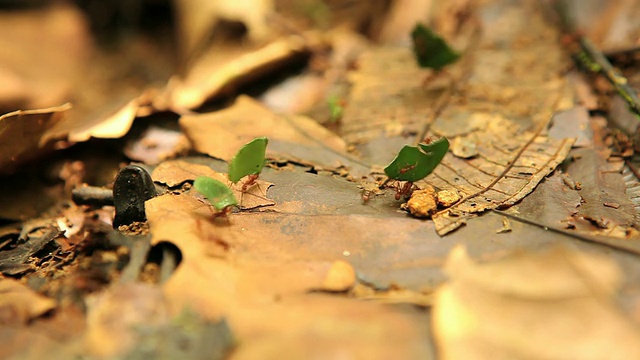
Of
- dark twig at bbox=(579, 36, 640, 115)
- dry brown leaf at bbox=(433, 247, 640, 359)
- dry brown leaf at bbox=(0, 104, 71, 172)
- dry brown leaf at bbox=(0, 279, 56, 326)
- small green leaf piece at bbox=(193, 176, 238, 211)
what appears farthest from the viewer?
dark twig at bbox=(579, 36, 640, 115)

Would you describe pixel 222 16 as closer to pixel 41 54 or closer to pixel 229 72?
pixel 229 72

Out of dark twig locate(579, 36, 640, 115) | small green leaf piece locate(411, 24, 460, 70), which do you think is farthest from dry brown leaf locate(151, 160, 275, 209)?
dark twig locate(579, 36, 640, 115)

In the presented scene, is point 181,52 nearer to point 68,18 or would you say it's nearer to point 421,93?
point 68,18

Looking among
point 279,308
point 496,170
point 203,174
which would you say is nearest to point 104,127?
point 203,174

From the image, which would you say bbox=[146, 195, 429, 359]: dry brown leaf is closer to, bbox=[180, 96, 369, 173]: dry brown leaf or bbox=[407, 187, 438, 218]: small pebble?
bbox=[407, 187, 438, 218]: small pebble

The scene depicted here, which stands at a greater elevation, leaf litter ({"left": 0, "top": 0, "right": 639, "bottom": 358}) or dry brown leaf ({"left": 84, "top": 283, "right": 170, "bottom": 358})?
leaf litter ({"left": 0, "top": 0, "right": 639, "bottom": 358})
